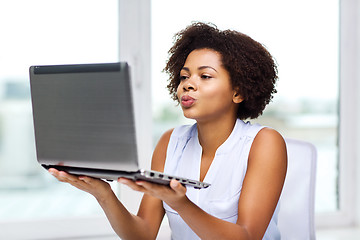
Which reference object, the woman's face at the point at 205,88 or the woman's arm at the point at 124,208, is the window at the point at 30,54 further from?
the woman's face at the point at 205,88

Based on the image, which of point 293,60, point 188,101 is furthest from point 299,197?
point 293,60

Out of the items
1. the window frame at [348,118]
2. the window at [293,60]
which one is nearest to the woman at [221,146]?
the window at [293,60]

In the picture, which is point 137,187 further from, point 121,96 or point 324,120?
point 324,120

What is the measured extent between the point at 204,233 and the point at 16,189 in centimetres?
165

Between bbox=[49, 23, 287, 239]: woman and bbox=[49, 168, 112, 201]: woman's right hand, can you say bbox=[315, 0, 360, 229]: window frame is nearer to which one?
bbox=[49, 23, 287, 239]: woman

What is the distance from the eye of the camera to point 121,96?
75 cm

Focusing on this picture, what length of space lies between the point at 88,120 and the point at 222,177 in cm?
58

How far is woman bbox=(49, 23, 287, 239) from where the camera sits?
1137 millimetres

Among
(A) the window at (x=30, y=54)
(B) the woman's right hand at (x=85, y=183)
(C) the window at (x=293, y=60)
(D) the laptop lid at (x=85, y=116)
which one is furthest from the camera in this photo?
(C) the window at (x=293, y=60)

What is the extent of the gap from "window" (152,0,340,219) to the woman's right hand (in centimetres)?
132

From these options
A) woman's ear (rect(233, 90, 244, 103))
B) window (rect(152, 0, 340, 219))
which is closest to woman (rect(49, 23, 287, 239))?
woman's ear (rect(233, 90, 244, 103))

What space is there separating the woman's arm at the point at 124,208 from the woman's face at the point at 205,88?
29cm

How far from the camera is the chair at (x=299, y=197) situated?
1274 mm

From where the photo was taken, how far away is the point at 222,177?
1265mm
